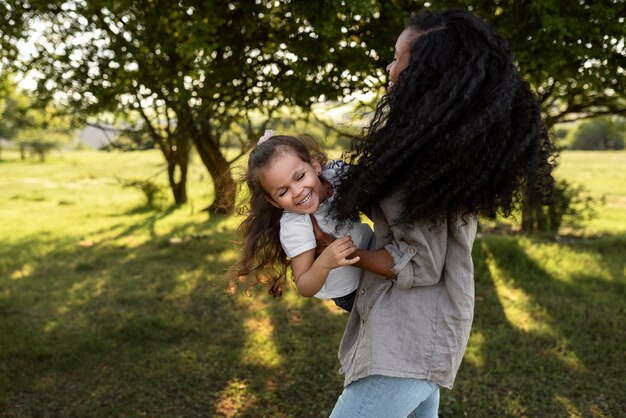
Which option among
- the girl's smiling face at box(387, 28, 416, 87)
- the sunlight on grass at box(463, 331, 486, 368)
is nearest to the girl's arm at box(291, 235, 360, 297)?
the girl's smiling face at box(387, 28, 416, 87)

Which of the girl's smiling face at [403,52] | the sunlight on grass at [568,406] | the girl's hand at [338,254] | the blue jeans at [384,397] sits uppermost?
the girl's smiling face at [403,52]

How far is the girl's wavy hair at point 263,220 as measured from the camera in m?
1.98

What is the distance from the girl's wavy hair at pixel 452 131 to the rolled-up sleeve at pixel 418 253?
64 mm

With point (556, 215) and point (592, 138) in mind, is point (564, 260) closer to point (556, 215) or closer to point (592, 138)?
point (556, 215)

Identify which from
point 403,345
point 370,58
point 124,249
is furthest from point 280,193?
point 124,249

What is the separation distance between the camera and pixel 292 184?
1.89 meters

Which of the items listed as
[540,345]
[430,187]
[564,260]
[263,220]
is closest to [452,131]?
[430,187]

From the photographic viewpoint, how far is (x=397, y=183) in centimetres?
167

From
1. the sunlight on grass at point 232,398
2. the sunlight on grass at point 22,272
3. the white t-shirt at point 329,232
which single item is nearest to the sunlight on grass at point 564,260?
the sunlight on grass at point 232,398

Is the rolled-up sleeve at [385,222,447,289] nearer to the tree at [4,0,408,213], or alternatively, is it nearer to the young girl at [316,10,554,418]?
the young girl at [316,10,554,418]

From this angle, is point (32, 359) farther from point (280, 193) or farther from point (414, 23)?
point (414, 23)

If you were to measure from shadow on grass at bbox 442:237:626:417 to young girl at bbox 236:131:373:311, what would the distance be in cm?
247

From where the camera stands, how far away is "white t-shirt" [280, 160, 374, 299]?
190 centimetres

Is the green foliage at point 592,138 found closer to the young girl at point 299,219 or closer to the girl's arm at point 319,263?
the young girl at point 299,219
